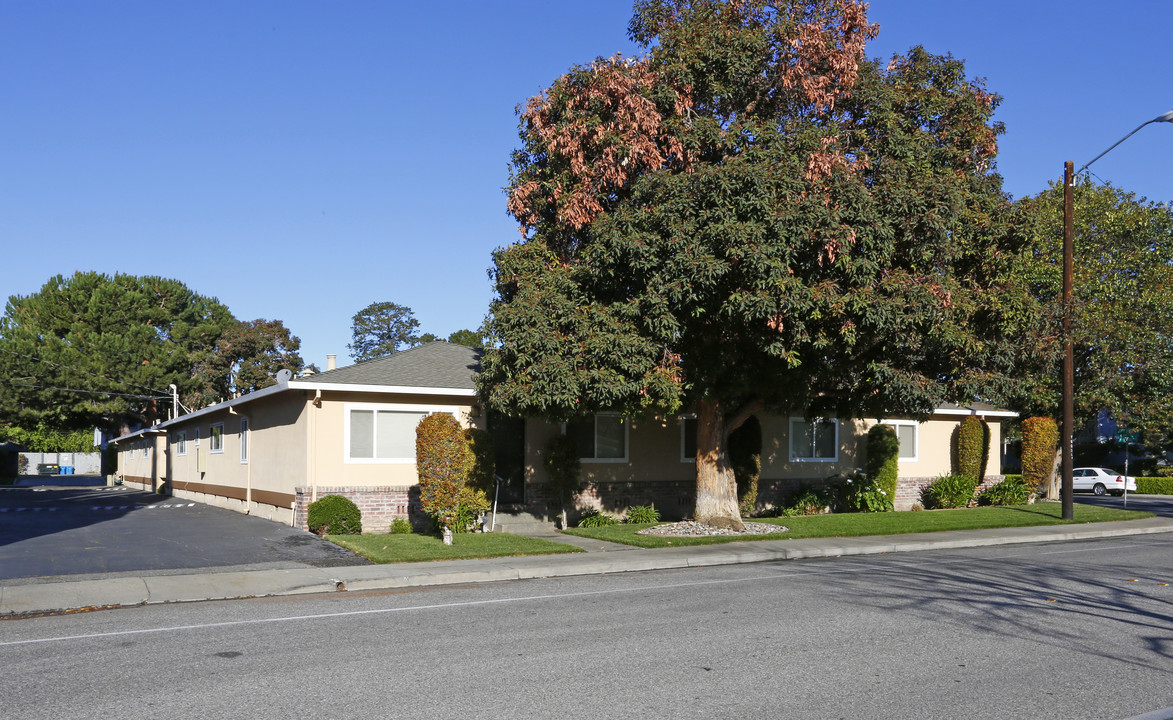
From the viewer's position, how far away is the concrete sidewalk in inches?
450

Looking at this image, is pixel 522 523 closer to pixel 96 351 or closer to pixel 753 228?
pixel 753 228

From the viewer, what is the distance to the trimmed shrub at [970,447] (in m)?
29.3

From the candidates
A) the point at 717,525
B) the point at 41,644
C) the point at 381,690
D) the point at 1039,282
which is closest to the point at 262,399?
the point at 717,525

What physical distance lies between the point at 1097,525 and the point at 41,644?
75.0ft

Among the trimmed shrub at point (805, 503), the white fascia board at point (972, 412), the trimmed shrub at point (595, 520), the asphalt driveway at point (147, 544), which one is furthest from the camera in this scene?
the white fascia board at point (972, 412)

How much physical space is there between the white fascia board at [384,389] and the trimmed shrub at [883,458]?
42.7ft

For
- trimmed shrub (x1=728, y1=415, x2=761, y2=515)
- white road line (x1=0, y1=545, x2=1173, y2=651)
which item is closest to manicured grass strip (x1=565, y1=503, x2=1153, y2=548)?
trimmed shrub (x1=728, y1=415, x2=761, y2=515)

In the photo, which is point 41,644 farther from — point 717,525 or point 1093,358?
point 1093,358

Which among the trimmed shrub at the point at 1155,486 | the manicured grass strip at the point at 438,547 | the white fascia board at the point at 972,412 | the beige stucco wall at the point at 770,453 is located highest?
the white fascia board at the point at 972,412

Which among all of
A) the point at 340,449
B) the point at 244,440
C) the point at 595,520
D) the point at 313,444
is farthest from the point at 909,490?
the point at 244,440

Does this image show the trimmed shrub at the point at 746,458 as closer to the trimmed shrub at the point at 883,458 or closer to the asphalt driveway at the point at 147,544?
the trimmed shrub at the point at 883,458

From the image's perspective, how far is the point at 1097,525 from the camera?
22641 mm

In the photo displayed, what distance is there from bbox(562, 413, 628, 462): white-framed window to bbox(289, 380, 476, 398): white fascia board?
2.94m

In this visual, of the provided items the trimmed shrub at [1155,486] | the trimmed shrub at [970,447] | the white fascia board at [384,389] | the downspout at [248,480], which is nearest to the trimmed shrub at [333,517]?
the white fascia board at [384,389]
